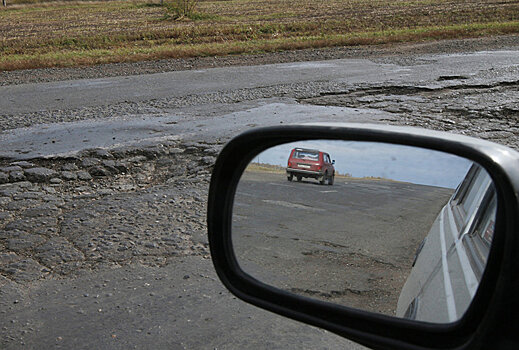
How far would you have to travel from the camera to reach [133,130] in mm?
5871

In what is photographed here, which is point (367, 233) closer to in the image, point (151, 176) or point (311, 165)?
point (311, 165)

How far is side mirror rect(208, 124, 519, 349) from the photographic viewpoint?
0.89 metres

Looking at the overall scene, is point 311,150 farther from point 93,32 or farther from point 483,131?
point 93,32

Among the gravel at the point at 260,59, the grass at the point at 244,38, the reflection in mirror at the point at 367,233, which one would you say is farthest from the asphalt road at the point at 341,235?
the grass at the point at 244,38

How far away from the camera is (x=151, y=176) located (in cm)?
454

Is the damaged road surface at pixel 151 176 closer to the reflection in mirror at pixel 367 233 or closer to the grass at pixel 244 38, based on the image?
the reflection in mirror at pixel 367 233

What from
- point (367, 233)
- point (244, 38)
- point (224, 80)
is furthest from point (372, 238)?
point (244, 38)

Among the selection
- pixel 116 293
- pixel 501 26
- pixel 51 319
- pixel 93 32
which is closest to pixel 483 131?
pixel 116 293

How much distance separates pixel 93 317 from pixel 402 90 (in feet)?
19.6

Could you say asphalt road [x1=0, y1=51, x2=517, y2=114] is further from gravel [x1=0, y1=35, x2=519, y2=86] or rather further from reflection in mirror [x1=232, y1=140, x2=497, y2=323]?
reflection in mirror [x1=232, y1=140, x2=497, y2=323]

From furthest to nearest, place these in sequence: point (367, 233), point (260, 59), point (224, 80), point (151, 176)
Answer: point (260, 59) → point (224, 80) → point (151, 176) → point (367, 233)

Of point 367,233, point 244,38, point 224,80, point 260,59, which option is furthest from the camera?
point 244,38

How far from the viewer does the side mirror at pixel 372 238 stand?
892 mm

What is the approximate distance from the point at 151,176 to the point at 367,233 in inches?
139
